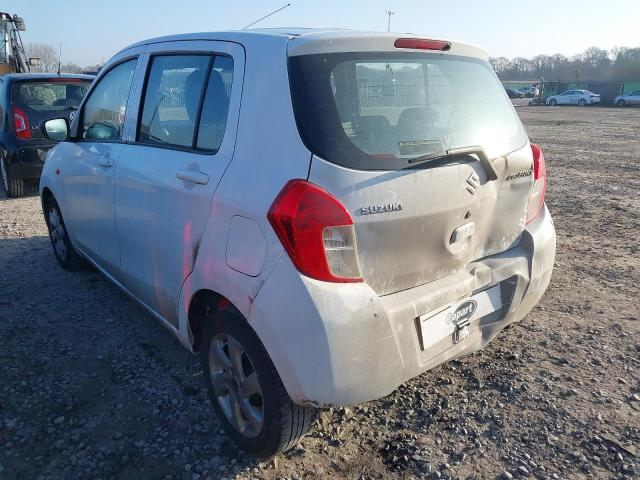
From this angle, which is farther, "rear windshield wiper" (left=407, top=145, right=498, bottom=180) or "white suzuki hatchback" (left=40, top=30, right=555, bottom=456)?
"rear windshield wiper" (left=407, top=145, right=498, bottom=180)

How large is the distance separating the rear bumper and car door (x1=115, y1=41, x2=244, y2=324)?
62cm

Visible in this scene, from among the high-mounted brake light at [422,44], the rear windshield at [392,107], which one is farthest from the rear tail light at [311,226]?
the high-mounted brake light at [422,44]

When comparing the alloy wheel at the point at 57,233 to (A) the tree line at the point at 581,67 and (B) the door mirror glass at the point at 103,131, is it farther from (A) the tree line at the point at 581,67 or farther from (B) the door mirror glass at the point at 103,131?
(A) the tree line at the point at 581,67

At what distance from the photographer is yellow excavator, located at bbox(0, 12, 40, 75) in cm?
1495

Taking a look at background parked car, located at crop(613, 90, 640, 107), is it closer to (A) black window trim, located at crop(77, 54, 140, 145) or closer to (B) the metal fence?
(B) the metal fence

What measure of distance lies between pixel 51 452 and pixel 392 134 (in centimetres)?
214

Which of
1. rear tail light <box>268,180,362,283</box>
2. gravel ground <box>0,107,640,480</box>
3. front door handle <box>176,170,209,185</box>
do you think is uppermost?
front door handle <box>176,170,209,185</box>

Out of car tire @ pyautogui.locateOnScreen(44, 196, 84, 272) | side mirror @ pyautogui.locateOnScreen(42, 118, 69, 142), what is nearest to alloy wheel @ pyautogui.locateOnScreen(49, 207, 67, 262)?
car tire @ pyautogui.locateOnScreen(44, 196, 84, 272)

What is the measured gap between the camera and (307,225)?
6.32ft

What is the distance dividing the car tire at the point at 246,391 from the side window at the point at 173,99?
97 centimetres

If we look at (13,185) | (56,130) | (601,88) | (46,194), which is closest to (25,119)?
(13,185)

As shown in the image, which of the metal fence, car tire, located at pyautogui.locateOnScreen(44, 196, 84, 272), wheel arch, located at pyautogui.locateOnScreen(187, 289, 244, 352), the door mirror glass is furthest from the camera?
the metal fence

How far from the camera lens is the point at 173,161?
8.63 feet

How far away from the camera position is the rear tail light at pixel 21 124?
24.0 ft
